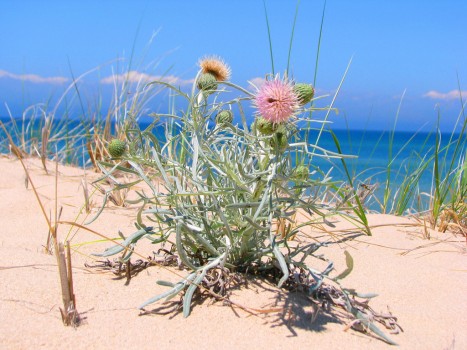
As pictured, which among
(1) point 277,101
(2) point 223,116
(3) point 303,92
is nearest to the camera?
(1) point 277,101

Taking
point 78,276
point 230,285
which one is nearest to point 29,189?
point 78,276

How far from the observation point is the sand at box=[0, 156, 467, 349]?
1.19 meters

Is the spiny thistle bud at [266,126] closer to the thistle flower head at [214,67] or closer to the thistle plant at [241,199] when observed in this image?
the thistle plant at [241,199]

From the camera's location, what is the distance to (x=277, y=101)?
3.72 feet

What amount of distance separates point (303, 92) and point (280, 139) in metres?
0.14

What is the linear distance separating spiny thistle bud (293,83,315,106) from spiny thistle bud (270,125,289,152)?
0.10 m

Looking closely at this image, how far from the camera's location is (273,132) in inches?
46.6

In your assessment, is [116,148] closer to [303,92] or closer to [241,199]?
[241,199]

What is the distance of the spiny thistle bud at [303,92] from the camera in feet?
4.05

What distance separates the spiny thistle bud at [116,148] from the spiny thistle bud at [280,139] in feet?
1.63

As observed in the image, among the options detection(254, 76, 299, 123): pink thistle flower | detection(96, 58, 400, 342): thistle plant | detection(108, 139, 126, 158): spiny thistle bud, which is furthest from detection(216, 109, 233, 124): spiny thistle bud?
detection(254, 76, 299, 123): pink thistle flower

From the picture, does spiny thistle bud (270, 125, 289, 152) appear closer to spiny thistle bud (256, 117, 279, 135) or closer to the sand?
spiny thistle bud (256, 117, 279, 135)

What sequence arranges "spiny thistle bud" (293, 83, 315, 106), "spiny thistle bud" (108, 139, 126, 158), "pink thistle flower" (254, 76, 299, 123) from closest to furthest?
1. "pink thistle flower" (254, 76, 299, 123)
2. "spiny thistle bud" (293, 83, 315, 106)
3. "spiny thistle bud" (108, 139, 126, 158)

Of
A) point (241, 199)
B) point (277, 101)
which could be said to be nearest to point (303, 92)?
point (277, 101)
